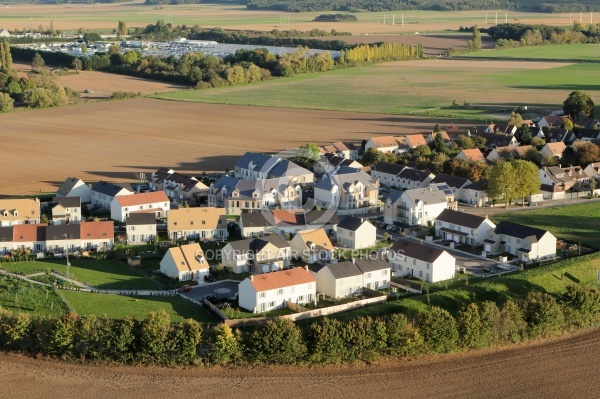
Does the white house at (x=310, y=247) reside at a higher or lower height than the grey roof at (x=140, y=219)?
lower

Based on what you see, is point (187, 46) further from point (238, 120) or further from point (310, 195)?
point (310, 195)

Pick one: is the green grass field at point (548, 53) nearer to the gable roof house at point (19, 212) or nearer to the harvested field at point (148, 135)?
the harvested field at point (148, 135)

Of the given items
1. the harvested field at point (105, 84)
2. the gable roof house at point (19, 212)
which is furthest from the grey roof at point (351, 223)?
the harvested field at point (105, 84)

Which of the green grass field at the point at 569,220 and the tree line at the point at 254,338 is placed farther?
the green grass field at the point at 569,220

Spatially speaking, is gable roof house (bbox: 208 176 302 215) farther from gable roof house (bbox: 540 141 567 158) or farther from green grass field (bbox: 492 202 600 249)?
gable roof house (bbox: 540 141 567 158)

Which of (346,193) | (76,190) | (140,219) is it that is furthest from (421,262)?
(76,190)

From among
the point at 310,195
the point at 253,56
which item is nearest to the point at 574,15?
the point at 253,56
